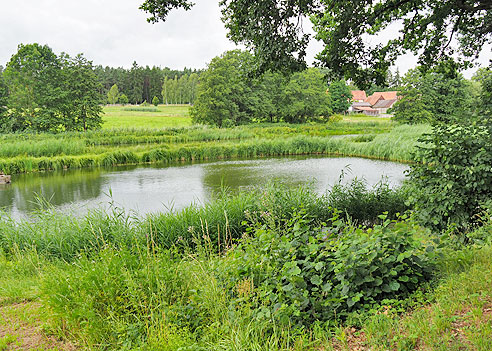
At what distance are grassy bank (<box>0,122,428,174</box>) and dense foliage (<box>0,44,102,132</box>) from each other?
4.57 meters

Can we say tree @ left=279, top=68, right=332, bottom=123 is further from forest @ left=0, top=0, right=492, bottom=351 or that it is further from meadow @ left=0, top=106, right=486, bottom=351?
meadow @ left=0, top=106, right=486, bottom=351

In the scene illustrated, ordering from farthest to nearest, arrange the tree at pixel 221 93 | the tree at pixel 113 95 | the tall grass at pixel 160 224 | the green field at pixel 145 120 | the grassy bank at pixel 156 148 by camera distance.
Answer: the tree at pixel 113 95 → the green field at pixel 145 120 → the tree at pixel 221 93 → the grassy bank at pixel 156 148 → the tall grass at pixel 160 224

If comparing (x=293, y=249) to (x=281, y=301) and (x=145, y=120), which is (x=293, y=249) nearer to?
(x=281, y=301)

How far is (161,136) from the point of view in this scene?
29172mm

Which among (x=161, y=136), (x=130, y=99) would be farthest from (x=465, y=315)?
(x=130, y=99)

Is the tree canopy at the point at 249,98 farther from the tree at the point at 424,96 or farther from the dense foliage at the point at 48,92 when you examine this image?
the dense foliage at the point at 48,92

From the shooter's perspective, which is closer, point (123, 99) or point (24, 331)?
point (24, 331)

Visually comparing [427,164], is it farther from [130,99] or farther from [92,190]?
[130,99]

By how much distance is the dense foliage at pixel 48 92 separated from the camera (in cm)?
3031

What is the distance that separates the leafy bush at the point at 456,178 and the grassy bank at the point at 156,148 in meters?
13.8

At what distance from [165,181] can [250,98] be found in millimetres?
28816

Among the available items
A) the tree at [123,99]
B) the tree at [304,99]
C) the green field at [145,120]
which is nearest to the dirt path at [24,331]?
the green field at [145,120]

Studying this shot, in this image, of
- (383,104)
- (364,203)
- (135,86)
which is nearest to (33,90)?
(364,203)

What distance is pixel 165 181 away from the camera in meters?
15.8
